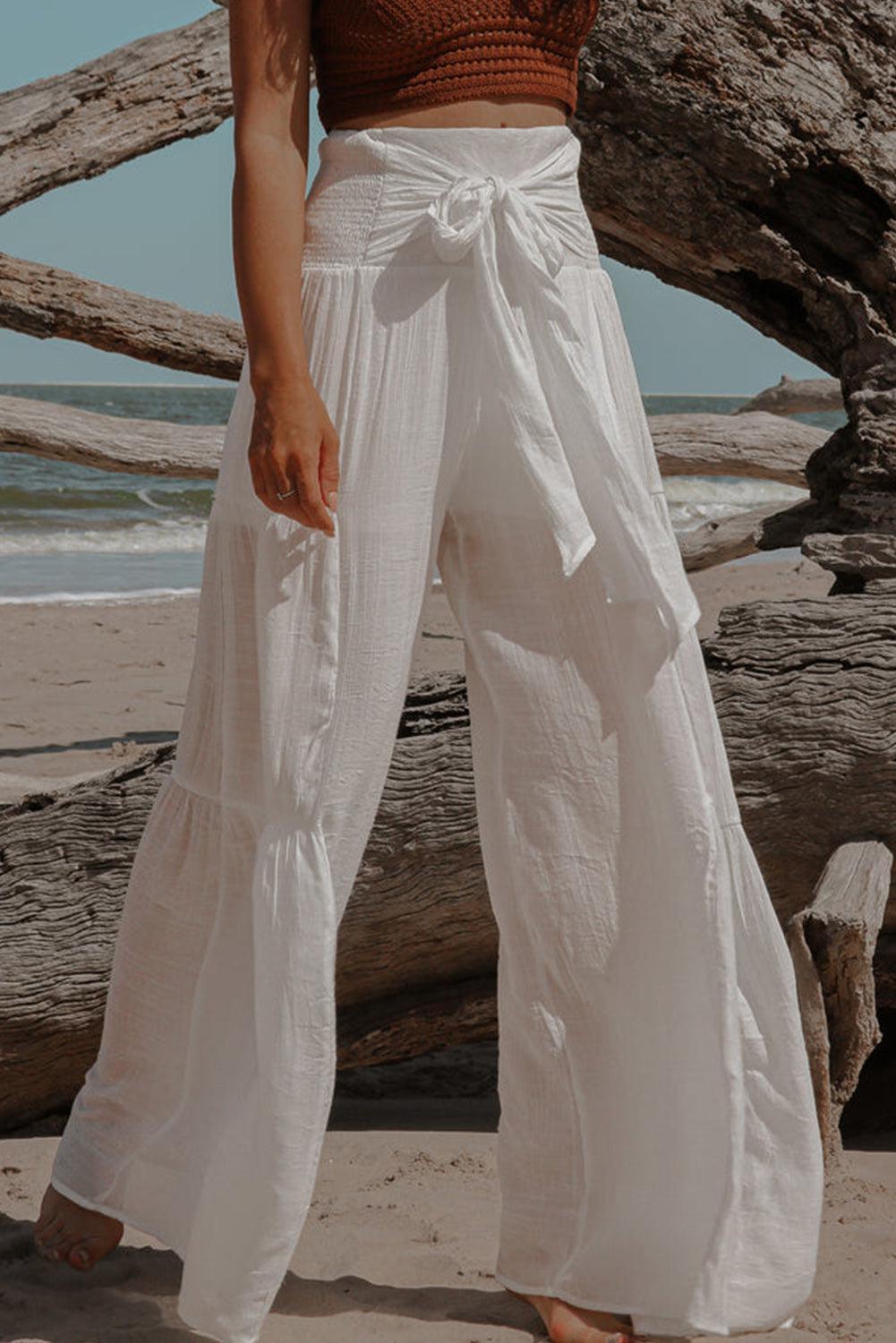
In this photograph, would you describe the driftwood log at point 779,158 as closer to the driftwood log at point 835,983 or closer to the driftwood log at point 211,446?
the driftwood log at point 835,983

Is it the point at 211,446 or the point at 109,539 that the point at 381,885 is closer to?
the point at 211,446

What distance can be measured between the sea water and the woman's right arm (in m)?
7.01

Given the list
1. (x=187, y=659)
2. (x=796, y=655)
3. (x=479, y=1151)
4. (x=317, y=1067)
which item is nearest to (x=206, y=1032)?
(x=317, y=1067)

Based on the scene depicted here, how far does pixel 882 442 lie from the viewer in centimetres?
391

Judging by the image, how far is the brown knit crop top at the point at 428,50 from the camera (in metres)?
2.12

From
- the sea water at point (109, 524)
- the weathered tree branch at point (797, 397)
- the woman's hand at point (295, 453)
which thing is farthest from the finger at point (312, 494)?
the sea water at point (109, 524)

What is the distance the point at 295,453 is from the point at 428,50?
0.57 m

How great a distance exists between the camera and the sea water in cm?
1338

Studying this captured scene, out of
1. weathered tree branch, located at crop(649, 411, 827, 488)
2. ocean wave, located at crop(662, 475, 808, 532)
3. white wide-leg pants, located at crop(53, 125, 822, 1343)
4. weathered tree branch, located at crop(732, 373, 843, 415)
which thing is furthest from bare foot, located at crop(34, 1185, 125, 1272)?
ocean wave, located at crop(662, 475, 808, 532)

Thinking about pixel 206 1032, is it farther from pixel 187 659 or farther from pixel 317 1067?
pixel 187 659

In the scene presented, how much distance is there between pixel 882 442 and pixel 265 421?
2.24 metres

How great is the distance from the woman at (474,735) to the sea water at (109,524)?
22.3ft

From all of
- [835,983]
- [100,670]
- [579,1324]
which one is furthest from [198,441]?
[579,1324]

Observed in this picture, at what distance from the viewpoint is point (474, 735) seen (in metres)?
2.36
